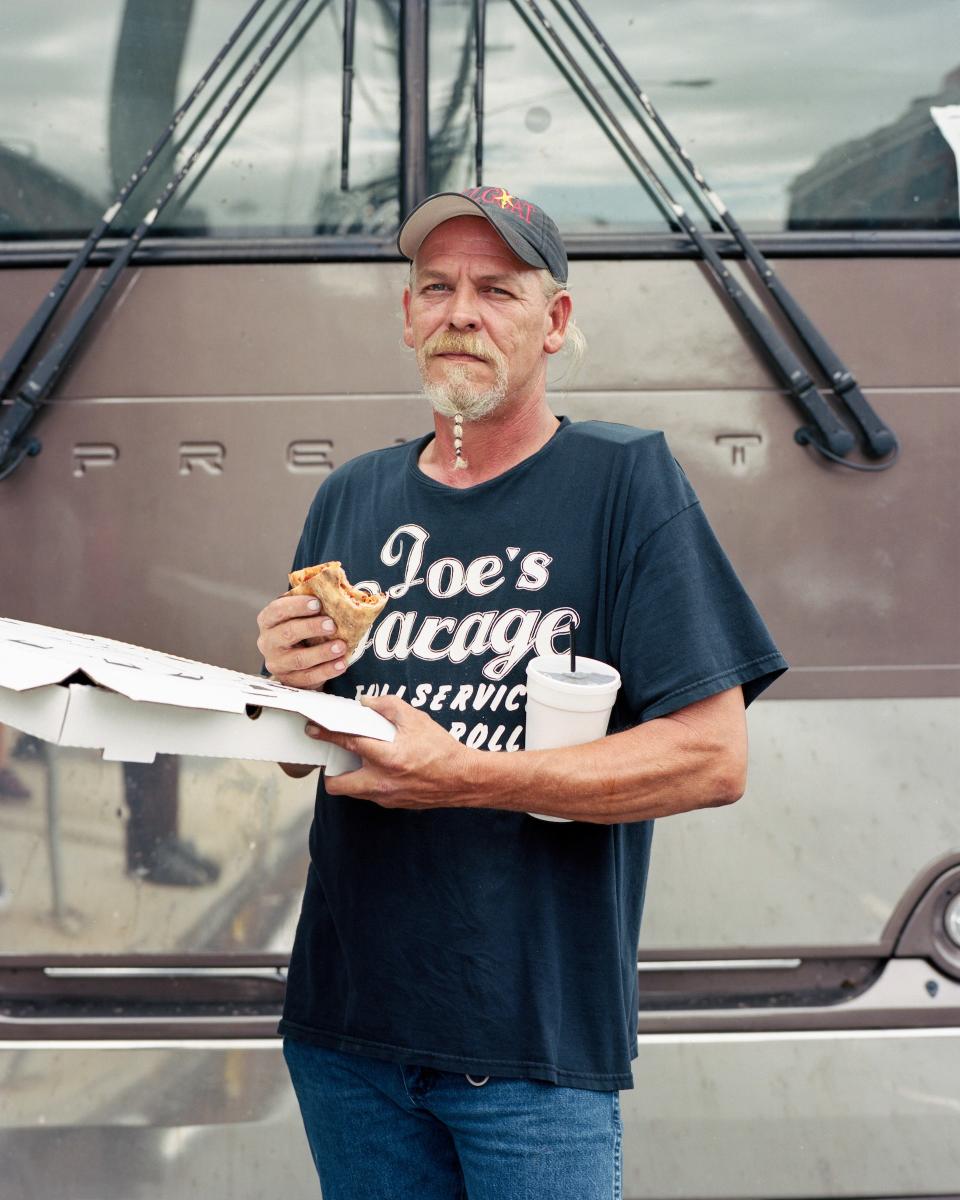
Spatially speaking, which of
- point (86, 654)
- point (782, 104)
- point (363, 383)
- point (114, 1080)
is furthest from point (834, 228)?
point (114, 1080)

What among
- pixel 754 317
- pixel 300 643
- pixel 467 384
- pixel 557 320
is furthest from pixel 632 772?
pixel 754 317

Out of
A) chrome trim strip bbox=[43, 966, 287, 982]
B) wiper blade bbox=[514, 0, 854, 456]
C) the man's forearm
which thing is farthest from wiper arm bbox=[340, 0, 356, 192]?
chrome trim strip bbox=[43, 966, 287, 982]

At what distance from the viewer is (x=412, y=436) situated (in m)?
2.38

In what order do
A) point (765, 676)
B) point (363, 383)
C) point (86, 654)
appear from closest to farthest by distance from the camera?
1. point (86, 654)
2. point (765, 676)
3. point (363, 383)

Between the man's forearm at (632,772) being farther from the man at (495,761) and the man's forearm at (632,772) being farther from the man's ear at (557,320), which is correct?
the man's ear at (557,320)

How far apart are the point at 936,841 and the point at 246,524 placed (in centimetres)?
151

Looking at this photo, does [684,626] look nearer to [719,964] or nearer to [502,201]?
[502,201]

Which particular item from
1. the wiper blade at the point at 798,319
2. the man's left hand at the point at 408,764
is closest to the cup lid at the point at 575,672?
the man's left hand at the point at 408,764

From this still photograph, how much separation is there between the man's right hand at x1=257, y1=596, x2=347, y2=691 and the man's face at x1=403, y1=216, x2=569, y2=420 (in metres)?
0.35

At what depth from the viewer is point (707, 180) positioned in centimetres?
239

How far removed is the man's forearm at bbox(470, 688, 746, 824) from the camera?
4.64 ft

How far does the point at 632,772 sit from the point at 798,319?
126 cm

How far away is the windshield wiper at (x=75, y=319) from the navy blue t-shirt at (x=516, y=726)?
41.1 inches

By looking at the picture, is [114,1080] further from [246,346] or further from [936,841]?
[936,841]
